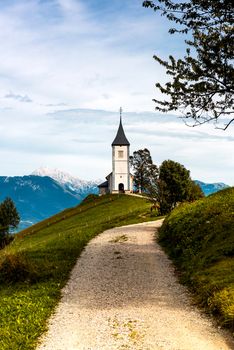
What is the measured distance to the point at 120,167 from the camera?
136250 mm

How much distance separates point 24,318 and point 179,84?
12.1 meters

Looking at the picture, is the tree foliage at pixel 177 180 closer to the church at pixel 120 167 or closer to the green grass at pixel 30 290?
the green grass at pixel 30 290

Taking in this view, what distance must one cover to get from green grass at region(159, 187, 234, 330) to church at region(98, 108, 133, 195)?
9576cm

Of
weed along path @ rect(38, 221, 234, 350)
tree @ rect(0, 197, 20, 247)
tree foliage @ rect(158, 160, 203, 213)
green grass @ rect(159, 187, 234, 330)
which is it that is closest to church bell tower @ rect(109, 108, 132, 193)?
tree @ rect(0, 197, 20, 247)

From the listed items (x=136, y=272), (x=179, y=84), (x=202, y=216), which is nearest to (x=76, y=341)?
(x=136, y=272)

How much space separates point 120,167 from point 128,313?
4761 inches

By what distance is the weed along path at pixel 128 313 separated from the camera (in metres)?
12.7

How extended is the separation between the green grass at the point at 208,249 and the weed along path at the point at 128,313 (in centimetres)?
68

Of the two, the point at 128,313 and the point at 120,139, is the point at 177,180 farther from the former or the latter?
the point at 120,139

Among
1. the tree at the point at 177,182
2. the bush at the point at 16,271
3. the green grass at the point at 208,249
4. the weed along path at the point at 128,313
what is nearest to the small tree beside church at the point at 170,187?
the tree at the point at 177,182

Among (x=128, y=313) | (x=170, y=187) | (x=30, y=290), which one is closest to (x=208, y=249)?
(x=128, y=313)

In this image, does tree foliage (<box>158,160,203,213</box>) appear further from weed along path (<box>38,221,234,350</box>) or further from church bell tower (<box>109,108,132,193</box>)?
church bell tower (<box>109,108,132,193</box>)

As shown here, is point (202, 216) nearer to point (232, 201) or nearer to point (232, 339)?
point (232, 201)

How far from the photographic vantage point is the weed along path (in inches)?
498
